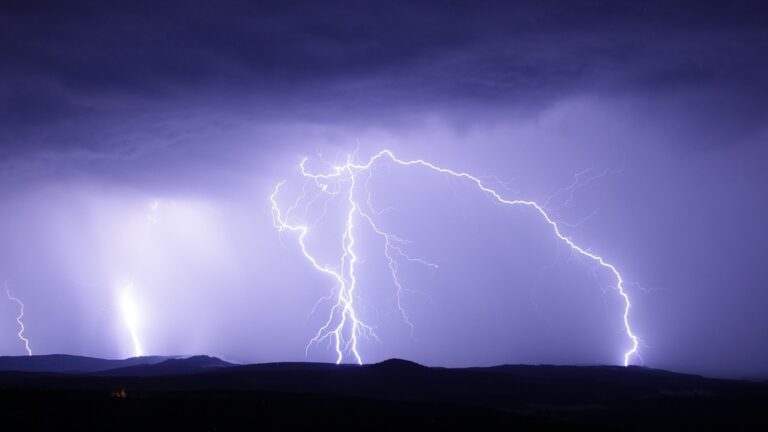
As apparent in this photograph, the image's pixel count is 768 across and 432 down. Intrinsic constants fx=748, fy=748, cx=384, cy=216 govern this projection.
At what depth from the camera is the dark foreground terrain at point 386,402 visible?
18.9 metres

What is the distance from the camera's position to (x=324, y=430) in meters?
18.3

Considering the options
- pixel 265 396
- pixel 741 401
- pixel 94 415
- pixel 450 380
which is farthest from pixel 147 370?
→ pixel 741 401

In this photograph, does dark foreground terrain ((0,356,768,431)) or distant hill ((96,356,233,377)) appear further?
distant hill ((96,356,233,377))

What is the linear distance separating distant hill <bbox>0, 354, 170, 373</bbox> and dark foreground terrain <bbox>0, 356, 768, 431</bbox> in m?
22.8

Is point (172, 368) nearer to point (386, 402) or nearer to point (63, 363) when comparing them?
point (63, 363)

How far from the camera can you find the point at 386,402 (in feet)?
78.3

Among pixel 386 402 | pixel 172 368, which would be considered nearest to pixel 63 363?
Result: pixel 172 368

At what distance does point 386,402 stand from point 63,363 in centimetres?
5203

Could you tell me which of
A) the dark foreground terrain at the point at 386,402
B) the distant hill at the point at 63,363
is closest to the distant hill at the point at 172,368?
the distant hill at the point at 63,363

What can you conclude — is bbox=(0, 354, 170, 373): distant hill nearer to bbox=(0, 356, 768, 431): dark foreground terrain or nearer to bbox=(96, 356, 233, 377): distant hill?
bbox=(96, 356, 233, 377): distant hill

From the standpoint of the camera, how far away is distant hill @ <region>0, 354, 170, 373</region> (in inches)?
2427

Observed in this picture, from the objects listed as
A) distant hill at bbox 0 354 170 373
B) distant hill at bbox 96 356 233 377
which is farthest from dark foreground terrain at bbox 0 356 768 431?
distant hill at bbox 0 354 170 373

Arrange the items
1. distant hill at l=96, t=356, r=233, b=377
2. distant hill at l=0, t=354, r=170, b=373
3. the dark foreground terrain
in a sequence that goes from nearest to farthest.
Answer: the dark foreground terrain < distant hill at l=96, t=356, r=233, b=377 < distant hill at l=0, t=354, r=170, b=373

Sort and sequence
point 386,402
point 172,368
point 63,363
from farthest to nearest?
point 63,363, point 172,368, point 386,402
